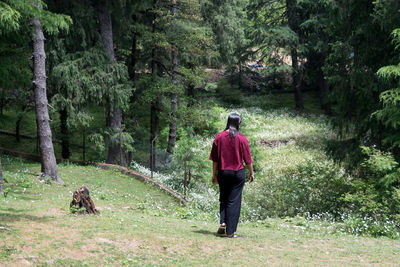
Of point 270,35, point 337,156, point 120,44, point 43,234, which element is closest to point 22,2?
point 43,234

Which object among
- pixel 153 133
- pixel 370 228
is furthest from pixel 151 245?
pixel 153 133

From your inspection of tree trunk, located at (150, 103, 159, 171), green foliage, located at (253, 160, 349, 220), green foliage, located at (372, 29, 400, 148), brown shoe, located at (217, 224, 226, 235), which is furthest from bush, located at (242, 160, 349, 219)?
tree trunk, located at (150, 103, 159, 171)

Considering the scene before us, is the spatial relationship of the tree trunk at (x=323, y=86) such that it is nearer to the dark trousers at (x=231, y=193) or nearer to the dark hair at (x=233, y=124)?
the dark hair at (x=233, y=124)

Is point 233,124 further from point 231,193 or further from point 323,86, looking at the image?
point 323,86

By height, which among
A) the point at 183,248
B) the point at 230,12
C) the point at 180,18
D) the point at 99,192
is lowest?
the point at 99,192

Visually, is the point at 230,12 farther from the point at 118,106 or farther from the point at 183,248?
the point at 183,248

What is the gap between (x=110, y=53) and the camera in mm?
20375

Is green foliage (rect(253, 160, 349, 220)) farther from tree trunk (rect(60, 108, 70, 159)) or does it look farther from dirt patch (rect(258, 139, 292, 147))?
tree trunk (rect(60, 108, 70, 159))

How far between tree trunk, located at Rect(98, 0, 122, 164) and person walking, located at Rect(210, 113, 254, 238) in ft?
43.4

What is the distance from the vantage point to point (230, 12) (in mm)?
30016

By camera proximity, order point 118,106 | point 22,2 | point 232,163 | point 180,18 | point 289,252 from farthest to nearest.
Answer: point 180,18
point 118,106
point 22,2
point 232,163
point 289,252

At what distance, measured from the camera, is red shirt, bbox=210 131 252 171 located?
289 inches

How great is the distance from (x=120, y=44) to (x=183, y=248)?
19.0m

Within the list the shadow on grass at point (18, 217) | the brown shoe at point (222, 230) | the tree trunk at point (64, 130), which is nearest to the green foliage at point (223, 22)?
the tree trunk at point (64, 130)
